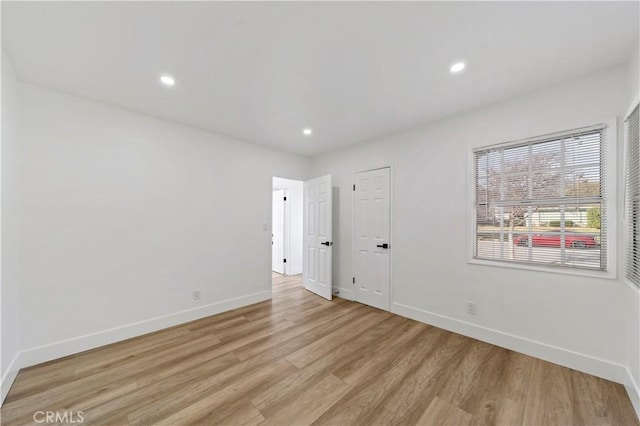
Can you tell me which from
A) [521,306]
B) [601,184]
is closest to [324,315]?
[521,306]

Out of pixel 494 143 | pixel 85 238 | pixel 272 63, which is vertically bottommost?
pixel 85 238

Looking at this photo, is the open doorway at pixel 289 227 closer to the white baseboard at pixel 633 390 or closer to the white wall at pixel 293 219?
the white wall at pixel 293 219

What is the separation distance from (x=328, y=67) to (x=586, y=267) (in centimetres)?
287

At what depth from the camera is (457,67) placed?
79.8 inches

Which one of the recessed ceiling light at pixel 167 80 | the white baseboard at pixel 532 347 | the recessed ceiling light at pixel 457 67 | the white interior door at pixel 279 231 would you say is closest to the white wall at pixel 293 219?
the white interior door at pixel 279 231

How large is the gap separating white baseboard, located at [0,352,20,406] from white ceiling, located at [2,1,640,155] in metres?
2.46

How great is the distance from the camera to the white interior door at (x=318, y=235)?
4.17 meters

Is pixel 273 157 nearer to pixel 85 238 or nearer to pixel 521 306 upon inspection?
pixel 85 238

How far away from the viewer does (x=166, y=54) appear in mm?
1866

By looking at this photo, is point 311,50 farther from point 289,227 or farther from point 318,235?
point 289,227

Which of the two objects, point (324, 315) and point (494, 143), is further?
point (324, 315)

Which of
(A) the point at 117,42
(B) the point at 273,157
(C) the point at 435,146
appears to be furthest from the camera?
(B) the point at 273,157

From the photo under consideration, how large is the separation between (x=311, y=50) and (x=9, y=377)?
3.52m

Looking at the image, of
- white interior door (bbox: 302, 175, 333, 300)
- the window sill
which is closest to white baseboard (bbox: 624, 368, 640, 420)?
the window sill
